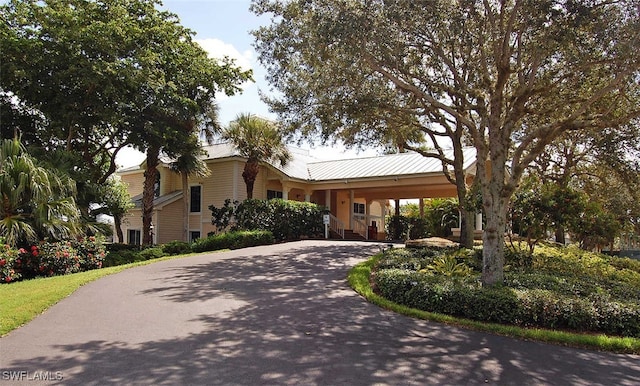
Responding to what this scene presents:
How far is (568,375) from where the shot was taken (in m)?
5.15

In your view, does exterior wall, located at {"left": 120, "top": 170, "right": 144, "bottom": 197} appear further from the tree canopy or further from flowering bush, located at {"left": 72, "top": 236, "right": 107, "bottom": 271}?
flowering bush, located at {"left": 72, "top": 236, "right": 107, "bottom": 271}

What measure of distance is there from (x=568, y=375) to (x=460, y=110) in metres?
9.29


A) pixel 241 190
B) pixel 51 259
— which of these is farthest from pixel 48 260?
pixel 241 190

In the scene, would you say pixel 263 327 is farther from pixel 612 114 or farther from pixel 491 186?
pixel 612 114

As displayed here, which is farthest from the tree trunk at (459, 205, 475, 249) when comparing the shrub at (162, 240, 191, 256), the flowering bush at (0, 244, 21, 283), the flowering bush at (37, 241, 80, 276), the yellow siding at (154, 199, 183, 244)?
the yellow siding at (154, 199, 183, 244)

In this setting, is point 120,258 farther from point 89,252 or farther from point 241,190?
point 241,190

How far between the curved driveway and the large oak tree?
3427mm

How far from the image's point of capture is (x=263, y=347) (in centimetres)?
583

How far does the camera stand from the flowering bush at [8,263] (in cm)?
1083

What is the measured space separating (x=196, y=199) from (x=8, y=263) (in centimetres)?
1416

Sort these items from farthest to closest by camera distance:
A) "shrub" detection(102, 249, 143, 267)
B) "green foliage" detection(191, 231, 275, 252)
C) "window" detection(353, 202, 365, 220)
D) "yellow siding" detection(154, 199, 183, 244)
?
"window" detection(353, 202, 365, 220) → "yellow siding" detection(154, 199, 183, 244) → "green foliage" detection(191, 231, 275, 252) → "shrub" detection(102, 249, 143, 267)

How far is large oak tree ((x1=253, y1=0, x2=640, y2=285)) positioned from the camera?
30.1ft

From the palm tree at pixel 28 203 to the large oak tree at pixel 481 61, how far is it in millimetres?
7083

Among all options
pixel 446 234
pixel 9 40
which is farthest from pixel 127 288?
pixel 446 234
